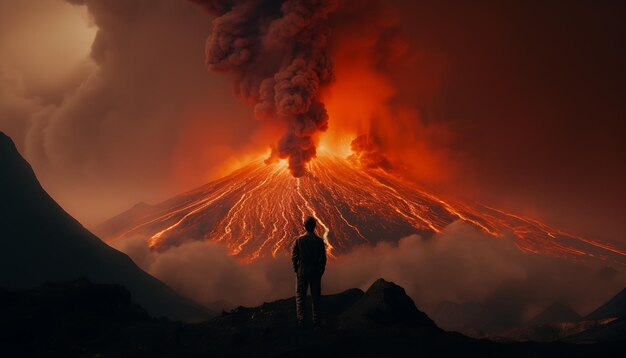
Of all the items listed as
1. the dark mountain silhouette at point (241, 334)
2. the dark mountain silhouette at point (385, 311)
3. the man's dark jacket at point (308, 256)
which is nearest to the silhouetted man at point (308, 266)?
the man's dark jacket at point (308, 256)

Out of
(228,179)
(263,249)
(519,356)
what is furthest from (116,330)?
(228,179)

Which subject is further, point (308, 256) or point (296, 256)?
point (296, 256)

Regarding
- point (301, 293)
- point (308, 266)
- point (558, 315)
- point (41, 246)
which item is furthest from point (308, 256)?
point (558, 315)

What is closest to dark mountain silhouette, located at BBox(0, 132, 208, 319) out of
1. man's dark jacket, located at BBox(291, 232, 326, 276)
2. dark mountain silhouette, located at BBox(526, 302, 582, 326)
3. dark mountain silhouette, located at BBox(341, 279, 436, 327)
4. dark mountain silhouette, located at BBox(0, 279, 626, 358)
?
dark mountain silhouette, located at BBox(0, 279, 626, 358)

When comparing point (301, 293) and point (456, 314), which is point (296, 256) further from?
point (456, 314)

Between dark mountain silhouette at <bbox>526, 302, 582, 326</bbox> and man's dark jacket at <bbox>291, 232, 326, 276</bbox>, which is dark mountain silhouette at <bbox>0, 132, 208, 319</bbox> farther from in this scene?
dark mountain silhouette at <bbox>526, 302, 582, 326</bbox>

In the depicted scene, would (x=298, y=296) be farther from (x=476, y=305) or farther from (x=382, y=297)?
(x=476, y=305)

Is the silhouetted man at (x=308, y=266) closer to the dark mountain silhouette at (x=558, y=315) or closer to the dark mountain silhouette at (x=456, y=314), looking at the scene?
the dark mountain silhouette at (x=558, y=315)
